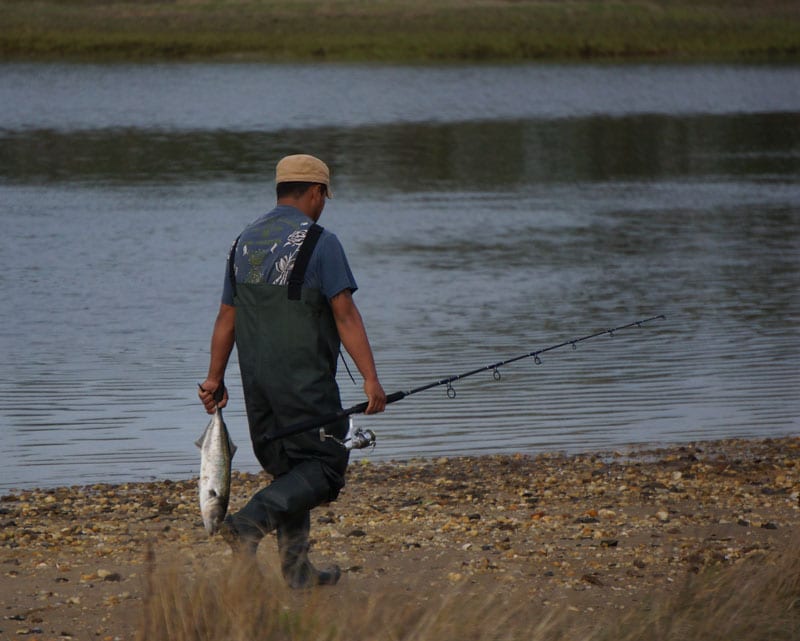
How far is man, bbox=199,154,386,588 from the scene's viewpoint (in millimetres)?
5434

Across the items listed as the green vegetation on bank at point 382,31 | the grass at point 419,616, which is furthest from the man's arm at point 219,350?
the green vegetation on bank at point 382,31

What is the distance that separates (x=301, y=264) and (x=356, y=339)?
0.34 m

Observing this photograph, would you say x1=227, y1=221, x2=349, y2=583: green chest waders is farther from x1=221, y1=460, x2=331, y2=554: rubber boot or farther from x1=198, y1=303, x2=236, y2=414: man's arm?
x1=198, y1=303, x2=236, y2=414: man's arm

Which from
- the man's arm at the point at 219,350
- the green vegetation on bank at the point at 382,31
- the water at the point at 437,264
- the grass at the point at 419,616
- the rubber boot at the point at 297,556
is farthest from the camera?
the green vegetation on bank at the point at 382,31

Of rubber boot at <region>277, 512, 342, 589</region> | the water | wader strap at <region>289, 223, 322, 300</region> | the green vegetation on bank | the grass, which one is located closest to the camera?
the grass

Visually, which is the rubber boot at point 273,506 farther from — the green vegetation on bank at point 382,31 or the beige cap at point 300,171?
the green vegetation on bank at point 382,31

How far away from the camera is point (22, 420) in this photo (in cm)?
976

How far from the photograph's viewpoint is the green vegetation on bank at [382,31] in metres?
59.2

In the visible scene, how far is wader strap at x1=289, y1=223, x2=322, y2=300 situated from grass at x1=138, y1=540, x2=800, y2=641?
1.05 meters

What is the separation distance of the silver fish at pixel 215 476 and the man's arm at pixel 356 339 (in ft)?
1.74

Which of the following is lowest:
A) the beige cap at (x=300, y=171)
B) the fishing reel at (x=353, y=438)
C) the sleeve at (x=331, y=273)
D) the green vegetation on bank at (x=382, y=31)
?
the fishing reel at (x=353, y=438)

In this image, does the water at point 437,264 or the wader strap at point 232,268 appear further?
the water at point 437,264

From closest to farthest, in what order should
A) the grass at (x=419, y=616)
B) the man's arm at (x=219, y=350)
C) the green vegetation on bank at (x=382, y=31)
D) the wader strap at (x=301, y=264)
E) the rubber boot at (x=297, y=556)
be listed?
the grass at (x=419, y=616), the wader strap at (x=301, y=264), the rubber boot at (x=297, y=556), the man's arm at (x=219, y=350), the green vegetation on bank at (x=382, y=31)

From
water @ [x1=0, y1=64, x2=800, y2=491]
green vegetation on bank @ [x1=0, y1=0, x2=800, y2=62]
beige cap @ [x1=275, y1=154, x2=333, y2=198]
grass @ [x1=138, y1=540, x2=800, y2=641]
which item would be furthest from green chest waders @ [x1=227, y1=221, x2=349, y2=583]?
green vegetation on bank @ [x1=0, y1=0, x2=800, y2=62]
